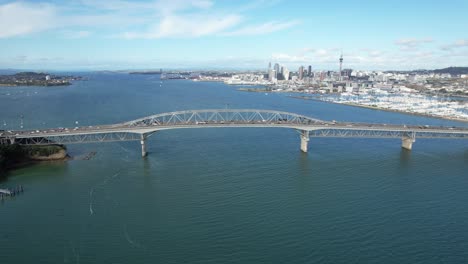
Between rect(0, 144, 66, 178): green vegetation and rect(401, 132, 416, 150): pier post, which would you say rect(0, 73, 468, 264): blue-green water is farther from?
rect(0, 144, 66, 178): green vegetation

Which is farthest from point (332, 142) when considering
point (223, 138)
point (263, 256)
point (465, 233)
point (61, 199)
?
point (61, 199)

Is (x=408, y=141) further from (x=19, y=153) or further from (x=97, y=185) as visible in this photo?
(x=19, y=153)

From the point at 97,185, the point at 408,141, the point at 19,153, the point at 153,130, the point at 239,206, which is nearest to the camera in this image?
the point at 239,206

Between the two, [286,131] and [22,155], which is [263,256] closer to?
[22,155]

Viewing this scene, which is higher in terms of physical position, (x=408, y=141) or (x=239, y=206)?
(x=408, y=141)

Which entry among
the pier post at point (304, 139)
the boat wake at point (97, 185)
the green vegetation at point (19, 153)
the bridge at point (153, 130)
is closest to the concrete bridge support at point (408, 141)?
the bridge at point (153, 130)

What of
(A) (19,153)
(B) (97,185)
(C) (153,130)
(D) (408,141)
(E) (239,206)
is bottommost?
(E) (239,206)

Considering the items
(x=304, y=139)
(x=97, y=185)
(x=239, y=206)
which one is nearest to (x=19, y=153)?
(x=97, y=185)

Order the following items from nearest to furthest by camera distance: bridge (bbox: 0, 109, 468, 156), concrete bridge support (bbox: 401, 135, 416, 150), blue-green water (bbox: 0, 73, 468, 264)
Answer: blue-green water (bbox: 0, 73, 468, 264)
bridge (bbox: 0, 109, 468, 156)
concrete bridge support (bbox: 401, 135, 416, 150)

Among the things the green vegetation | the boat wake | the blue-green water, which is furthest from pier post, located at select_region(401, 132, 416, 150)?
the green vegetation
